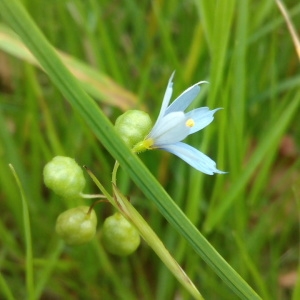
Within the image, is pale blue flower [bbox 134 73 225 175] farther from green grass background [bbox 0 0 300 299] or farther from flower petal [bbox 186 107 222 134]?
green grass background [bbox 0 0 300 299]

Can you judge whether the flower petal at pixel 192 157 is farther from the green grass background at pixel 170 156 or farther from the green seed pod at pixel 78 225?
the green grass background at pixel 170 156

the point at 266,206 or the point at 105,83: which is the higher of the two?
the point at 105,83

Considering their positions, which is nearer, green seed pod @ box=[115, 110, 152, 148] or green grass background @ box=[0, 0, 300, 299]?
green seed pod @ box=[115, 110, 152, 148]

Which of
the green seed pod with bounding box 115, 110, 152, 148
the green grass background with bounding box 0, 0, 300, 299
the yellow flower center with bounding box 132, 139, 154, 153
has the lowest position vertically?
the green grass background with bounding box 0, 0, 300, 299

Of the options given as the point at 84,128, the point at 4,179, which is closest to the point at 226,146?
the point at 84,128

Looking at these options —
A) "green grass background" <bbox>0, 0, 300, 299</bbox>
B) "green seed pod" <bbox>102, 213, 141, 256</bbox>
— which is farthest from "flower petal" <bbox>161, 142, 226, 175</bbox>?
"green grass background" <bbox>0, 0, 300, 299</bbox>

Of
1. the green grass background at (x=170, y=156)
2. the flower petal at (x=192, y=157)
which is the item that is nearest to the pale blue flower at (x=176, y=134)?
the flower petal at (x=192, y=157)

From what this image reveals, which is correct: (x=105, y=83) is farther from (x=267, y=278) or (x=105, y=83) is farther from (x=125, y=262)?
(x=267, y=278)
